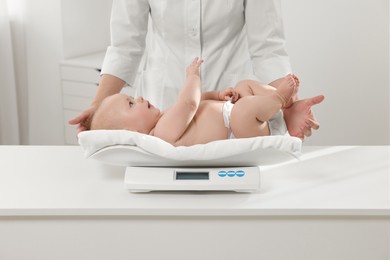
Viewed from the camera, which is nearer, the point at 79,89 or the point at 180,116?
the point at 180,116

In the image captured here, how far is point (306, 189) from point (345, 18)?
2.09 metres

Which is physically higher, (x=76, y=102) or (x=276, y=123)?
(x=276, y=123)

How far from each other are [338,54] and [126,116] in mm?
2093

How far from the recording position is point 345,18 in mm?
3332

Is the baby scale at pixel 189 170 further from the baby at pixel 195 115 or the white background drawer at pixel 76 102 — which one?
the white background drawer at pixel 76 102

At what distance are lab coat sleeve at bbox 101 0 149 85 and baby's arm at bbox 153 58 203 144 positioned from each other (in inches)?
19.0

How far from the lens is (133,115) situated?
5.12 feet

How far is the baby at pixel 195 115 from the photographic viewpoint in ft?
4.92

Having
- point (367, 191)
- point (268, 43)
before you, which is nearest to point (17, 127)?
point (268, 43)

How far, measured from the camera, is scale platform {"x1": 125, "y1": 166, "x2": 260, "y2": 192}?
1.39 m

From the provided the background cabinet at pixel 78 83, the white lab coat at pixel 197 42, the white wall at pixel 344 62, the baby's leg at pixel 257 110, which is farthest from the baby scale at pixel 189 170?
the background cabinet at pixel 78 83

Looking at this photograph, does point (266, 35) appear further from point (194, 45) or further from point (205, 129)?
point (205, 129)
